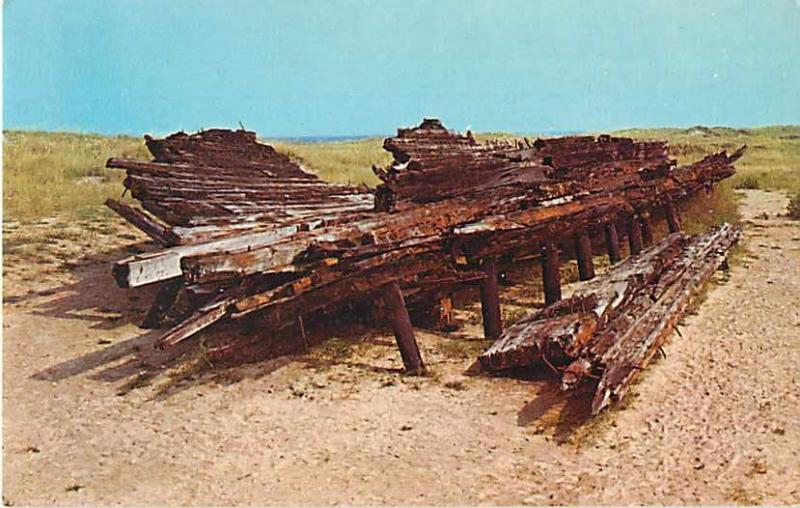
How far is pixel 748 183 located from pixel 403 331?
19.0m

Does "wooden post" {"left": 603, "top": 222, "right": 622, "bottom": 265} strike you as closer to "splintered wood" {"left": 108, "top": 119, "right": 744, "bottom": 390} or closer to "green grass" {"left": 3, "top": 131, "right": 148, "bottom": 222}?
"splintered wood" {"left": 108, "top": 119, "right": 744, "bottom": 390}

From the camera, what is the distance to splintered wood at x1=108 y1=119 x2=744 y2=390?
19.9 ft

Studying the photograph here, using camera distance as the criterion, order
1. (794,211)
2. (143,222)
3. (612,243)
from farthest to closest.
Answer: (794,211) < (612,243) < (143,222)

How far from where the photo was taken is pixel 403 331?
662cm

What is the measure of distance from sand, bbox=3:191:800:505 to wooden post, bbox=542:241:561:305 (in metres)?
1.54

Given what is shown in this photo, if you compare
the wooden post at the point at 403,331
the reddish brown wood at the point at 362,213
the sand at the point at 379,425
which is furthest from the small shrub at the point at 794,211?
the wooden post at the point at 403,331

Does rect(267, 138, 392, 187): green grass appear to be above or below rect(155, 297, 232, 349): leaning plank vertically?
above

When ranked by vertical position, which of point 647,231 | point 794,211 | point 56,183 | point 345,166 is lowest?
point 794,211

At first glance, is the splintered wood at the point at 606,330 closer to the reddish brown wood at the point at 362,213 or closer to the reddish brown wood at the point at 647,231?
the reddish brown wood at the point at 362,213

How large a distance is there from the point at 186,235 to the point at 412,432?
3.23 metres

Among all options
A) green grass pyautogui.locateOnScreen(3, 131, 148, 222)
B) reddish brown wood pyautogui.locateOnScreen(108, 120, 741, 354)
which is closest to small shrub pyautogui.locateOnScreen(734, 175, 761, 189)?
reddish brown wood pyautogui.locateOnScreen(108, 120, 741, 354)

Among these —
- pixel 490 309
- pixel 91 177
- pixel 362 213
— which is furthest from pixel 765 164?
pixel 362 213

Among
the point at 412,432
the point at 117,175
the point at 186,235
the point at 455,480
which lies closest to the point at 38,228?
the point at 186,235

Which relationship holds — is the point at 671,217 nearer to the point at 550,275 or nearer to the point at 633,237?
the point at 633,237
